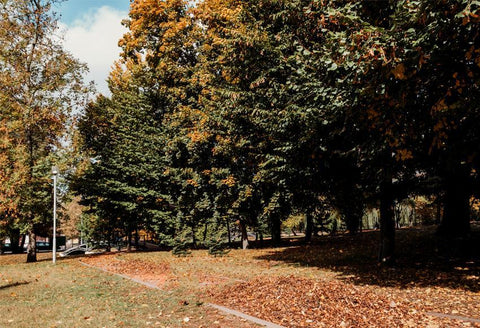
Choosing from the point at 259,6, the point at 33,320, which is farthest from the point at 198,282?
the point at 259,6

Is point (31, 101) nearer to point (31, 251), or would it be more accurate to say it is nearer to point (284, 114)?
point (31, 251)

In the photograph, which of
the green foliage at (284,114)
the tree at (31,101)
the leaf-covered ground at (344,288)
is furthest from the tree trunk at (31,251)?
the leaf-covered ground at (344,288)

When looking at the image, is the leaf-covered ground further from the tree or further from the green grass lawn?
the tree

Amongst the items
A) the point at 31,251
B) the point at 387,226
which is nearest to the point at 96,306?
the point at 387,226

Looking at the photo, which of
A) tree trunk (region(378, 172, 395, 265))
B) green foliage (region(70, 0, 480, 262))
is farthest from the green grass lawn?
tree trunk (region(378, 172, 395, 265))

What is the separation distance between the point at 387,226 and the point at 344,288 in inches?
211

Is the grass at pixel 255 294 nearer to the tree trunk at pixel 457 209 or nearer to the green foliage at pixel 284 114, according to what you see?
the tree trunk at pixel 457 209

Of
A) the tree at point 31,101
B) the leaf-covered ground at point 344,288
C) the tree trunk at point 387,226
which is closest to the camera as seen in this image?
the leaf-covered ground at point 344,288

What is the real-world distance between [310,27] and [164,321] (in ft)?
35.6

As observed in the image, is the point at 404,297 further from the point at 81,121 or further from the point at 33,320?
the point at 81,121

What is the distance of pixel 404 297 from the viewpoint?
313 inches

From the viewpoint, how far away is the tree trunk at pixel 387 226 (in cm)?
1207

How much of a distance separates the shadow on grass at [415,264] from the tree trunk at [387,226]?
0.39 m

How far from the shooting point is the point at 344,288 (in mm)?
7840
